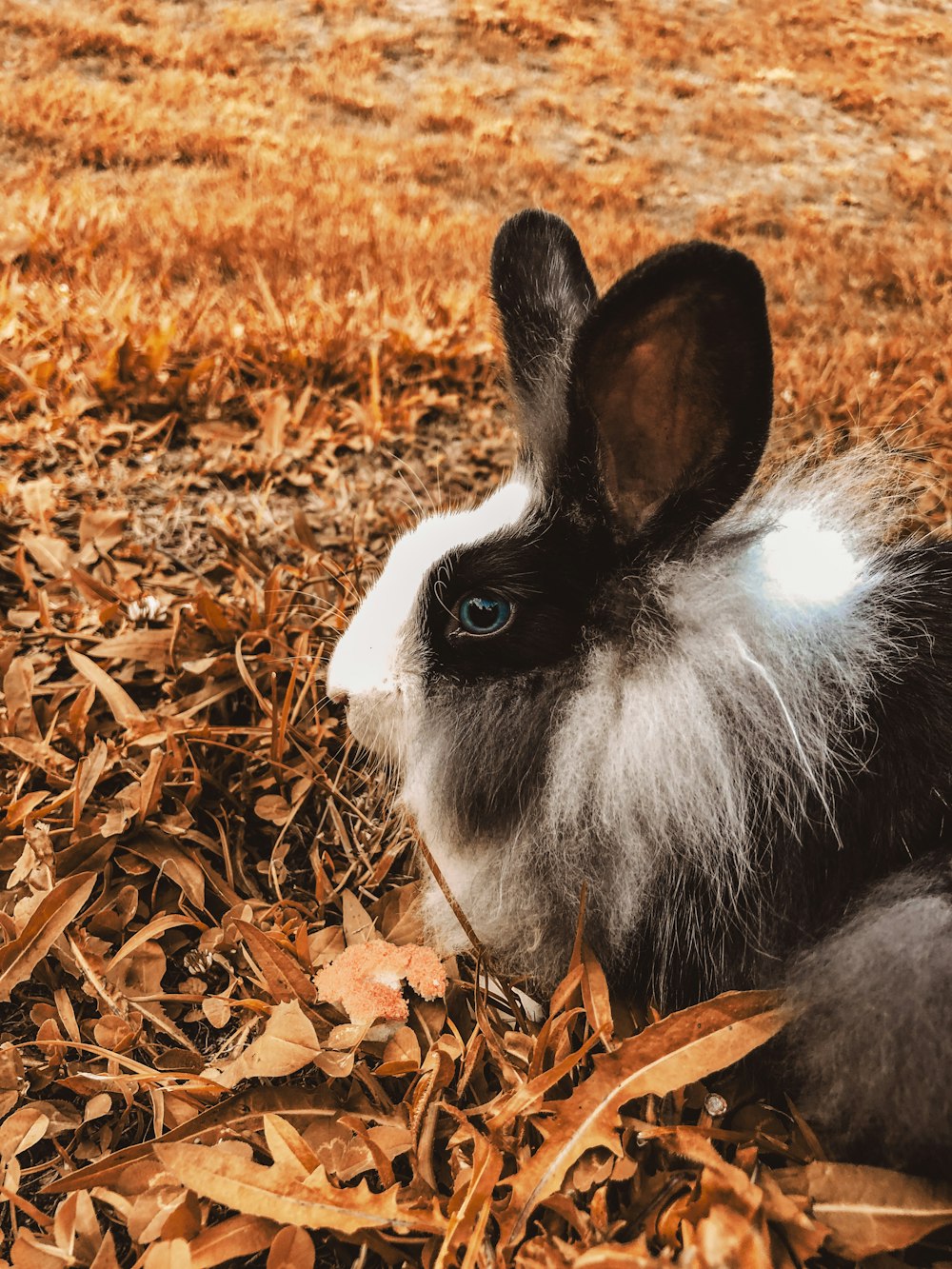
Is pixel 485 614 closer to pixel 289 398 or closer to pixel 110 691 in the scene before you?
pixel 110 691

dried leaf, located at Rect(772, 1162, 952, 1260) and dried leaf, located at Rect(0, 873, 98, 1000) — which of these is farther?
dried leaf, located at Rect(0, 873, 98, 1000)

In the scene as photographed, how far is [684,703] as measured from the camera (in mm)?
831

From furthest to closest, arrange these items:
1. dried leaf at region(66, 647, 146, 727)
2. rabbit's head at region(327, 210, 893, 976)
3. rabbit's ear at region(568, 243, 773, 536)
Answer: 1. dried leaf at region(66, 647, 146, 727)
2. rabbit's head at region(327, 210, 893, 976)
3. rabbit's ear at region(568, 243, 773, 536)

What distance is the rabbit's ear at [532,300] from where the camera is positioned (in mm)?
986

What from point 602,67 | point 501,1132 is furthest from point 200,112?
point 501,1132

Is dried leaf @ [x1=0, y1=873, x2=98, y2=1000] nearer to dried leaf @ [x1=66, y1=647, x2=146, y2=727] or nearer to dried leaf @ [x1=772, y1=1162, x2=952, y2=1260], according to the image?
dried leaf @ [x1=66, y1=647, x2=146, y2=727]

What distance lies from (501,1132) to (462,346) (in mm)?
1466

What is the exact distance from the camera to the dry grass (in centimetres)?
89

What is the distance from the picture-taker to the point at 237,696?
1.30 meters

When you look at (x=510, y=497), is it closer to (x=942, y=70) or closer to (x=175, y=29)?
(x=942, y=70)

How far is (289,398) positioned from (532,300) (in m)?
0.83

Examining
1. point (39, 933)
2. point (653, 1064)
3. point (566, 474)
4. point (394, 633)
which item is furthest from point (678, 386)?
point (39, 933)

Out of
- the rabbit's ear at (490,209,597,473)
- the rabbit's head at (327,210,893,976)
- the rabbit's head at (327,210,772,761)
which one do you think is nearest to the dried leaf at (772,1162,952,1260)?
the rabbit's head at (327,210,893,976)

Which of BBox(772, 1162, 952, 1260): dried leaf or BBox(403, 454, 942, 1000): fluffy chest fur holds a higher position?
BBox(403, 454, 942, 1000): fluffy chest fur
